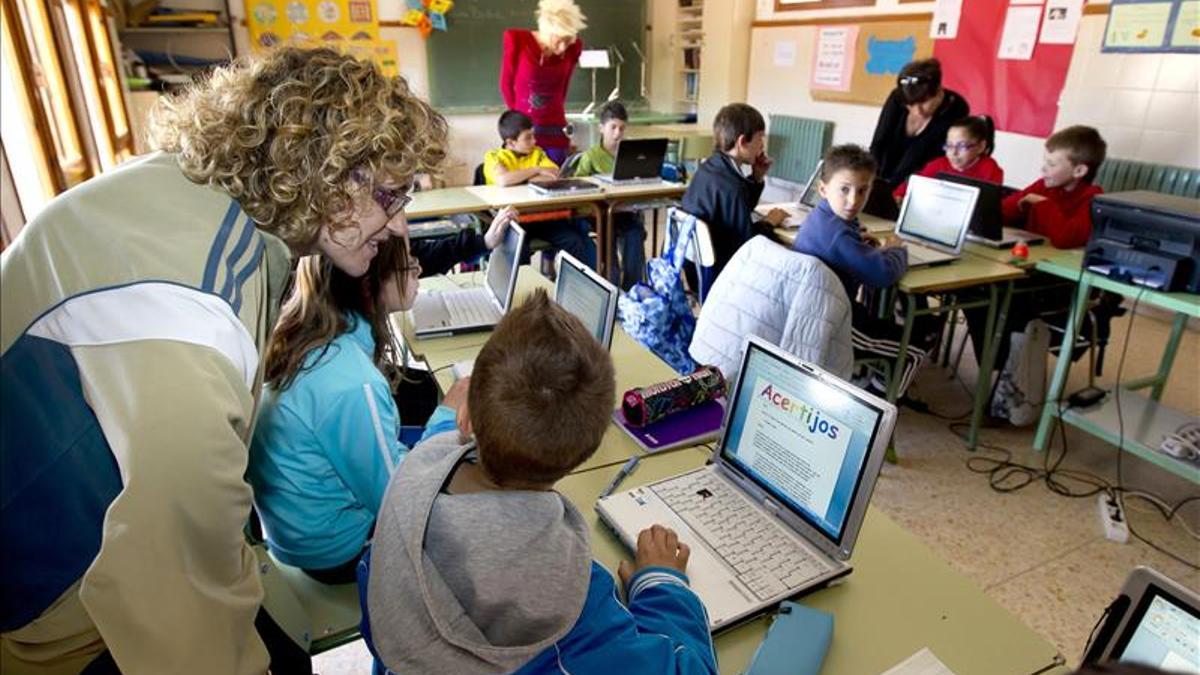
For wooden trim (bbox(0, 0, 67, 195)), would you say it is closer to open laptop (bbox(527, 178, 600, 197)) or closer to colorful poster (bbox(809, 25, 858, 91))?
open laptop (bbox(527, 178, 600, 197))

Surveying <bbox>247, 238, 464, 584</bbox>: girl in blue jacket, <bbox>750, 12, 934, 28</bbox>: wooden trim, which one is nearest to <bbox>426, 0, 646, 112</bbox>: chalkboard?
<bbox>750, 12, 934, 28</bbox>: wooden trim

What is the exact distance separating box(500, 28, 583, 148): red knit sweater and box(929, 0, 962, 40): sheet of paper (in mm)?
2520

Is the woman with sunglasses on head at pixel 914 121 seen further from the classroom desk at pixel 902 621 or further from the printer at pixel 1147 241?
the classroom desk at pixel 902 621

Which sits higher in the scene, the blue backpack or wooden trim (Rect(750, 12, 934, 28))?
wooden trim (Rect(750, 12, 934, 28))

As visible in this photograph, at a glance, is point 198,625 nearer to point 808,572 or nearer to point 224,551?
point 224,551

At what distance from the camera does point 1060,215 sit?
9.73 ft

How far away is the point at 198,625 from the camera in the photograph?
75cm

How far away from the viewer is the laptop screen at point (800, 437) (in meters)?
1.05

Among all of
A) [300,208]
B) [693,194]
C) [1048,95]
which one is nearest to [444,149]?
[300,208]

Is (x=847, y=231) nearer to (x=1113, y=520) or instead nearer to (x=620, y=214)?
(x=1113, y=520)

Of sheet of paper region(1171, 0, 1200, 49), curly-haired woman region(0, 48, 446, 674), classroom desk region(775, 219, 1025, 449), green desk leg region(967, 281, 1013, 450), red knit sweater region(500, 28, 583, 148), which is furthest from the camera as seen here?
red knit sweater region(500, 28, 583, 148)

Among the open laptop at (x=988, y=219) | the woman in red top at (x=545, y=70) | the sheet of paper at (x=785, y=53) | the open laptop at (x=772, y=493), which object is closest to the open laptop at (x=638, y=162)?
the woman in red top at (x=545, y=70)

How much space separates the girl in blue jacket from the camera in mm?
1174

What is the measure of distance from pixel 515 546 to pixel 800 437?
56cm
